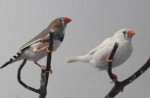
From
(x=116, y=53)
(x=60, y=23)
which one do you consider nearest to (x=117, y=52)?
(x=116, y=53)

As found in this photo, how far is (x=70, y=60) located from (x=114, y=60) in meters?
0.09

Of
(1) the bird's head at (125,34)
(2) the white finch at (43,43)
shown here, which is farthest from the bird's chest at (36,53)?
(1) the bird's head at (125,34)

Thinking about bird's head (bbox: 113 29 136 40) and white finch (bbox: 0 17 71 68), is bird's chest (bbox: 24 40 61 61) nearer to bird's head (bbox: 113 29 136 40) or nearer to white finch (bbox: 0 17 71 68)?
white finch (bbox: 0 17 71 68)

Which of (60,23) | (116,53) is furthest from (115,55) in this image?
(60,23)

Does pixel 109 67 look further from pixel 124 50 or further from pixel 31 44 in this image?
pixel 31 44

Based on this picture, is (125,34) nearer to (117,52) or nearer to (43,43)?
(117,52)

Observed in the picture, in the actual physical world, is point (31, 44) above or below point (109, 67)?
above

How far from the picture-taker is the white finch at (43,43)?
46cm

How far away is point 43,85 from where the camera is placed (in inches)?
16.4

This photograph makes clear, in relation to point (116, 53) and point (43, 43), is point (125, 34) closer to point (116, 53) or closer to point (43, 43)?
point (116, 53)

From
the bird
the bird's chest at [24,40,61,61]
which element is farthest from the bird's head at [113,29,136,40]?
the bird's chest at [24,40,61,61]

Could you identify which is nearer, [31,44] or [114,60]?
Answer: [114,60]

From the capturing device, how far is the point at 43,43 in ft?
1.55

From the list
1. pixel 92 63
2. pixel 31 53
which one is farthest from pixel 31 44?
pixel 92 63
